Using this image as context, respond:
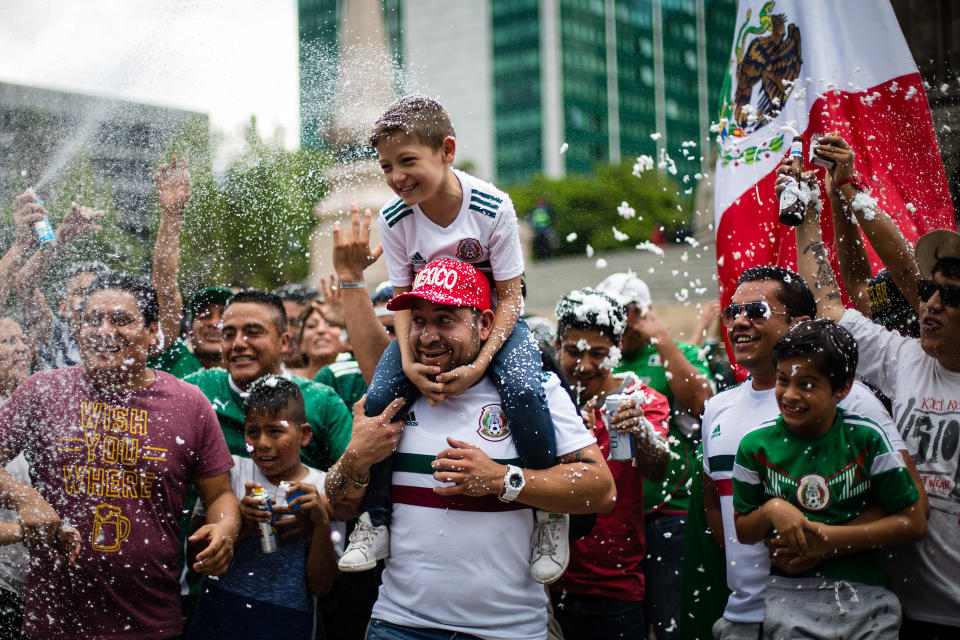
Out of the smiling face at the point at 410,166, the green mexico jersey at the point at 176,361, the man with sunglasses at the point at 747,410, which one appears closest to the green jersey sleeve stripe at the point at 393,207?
the smiling face at the point at 410,166

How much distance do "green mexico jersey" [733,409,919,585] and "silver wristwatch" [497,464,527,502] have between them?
2.97 ft

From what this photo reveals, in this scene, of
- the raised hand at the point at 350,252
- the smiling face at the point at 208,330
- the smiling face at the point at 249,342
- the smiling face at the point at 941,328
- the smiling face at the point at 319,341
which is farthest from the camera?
the smiling face at the point at 319,341

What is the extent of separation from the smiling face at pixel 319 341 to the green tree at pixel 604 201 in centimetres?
4031

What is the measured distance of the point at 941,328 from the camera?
3180 mm

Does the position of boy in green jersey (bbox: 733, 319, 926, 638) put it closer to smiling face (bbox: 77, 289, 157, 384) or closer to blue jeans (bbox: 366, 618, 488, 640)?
blue jeans (bbox: 366, 618, 488, 640)

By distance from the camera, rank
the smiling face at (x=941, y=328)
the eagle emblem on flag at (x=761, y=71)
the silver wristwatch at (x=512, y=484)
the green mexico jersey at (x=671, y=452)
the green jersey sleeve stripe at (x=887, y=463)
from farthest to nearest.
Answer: the eagle emblem on flag at (x=761, y=71)
the green mexico jersey at (x=671, y=452)
the smiling face at (x=941, y=328)
the green jersey sleeve stripe at (x=887, y=463)
the silver wristwatch at (x=512, y=484)

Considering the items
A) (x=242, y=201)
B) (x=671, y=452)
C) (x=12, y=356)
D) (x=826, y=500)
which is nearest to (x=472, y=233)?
(x=826, y=500)

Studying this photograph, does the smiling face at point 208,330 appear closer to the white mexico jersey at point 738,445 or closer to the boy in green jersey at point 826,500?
the white mexico jersey at point 738,445

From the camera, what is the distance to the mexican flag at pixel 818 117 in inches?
169

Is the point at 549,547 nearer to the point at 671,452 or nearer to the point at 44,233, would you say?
the point at 671,452

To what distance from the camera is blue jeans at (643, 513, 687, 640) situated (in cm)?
406

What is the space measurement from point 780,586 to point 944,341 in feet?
3.61

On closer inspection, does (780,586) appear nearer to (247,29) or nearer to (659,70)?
(247,29)

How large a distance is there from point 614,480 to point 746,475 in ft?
2.60
